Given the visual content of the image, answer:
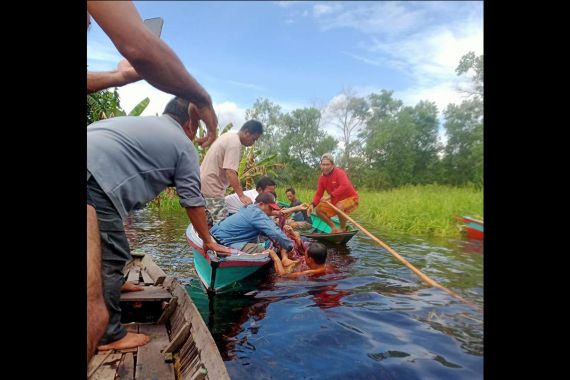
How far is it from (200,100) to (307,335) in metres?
1.85

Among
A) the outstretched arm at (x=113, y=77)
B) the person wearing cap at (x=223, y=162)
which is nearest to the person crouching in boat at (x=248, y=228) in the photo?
the person wearing cap at (x=223, y=162)

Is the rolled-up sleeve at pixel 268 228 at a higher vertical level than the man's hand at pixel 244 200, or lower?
lower

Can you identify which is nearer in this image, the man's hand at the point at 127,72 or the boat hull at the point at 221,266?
the man's hand at the point at 127,72

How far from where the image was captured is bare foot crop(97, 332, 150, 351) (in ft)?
4.49

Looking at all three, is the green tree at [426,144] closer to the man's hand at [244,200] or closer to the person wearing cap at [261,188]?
the man's hand at [244,200]

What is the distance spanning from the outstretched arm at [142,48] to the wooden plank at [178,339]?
1053 mm

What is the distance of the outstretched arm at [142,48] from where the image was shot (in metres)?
0.69

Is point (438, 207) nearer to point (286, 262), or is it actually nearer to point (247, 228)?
point (247, 228)

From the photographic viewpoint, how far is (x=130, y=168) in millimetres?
1100

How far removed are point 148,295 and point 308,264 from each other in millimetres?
1654
